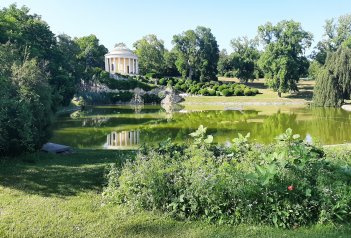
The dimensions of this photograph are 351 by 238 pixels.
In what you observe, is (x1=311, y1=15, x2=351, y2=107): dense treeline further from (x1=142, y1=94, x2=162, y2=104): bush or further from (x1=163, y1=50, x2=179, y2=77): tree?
(x1=163, y1=50, x2=179, y2=77): tree

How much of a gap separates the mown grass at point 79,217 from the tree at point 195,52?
207 ft

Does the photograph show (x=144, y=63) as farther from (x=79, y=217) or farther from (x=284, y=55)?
(x=79, y=217)

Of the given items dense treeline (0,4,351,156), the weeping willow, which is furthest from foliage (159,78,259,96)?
the weeping willow

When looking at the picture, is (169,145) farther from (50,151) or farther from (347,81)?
(347,81)

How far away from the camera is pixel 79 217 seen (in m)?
5.44

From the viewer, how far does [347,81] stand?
3800 centimetres

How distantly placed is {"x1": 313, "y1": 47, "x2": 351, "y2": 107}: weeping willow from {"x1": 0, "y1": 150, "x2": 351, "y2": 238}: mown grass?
1423 inches

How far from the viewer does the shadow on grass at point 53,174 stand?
22.5ft

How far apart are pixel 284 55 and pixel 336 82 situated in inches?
490

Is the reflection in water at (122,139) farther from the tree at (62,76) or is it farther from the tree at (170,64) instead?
the tree at (170,64)

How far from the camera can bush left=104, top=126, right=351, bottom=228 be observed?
501 centimetres

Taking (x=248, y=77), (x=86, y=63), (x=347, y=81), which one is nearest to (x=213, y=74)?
(x=248, y=77)

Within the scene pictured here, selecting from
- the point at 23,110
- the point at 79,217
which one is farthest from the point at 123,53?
the point at 79,217

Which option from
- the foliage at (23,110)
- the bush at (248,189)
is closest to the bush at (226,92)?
the foliage at (23,110)
